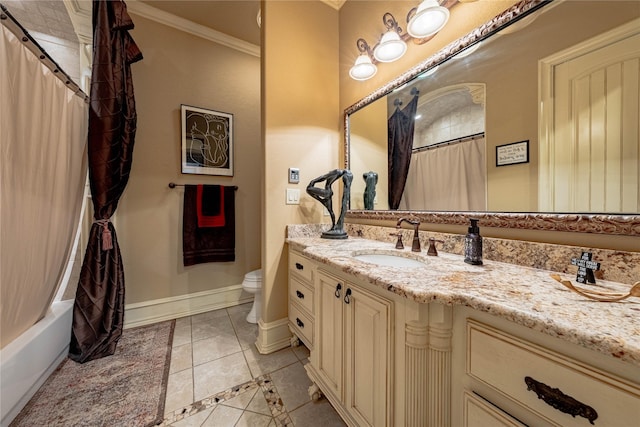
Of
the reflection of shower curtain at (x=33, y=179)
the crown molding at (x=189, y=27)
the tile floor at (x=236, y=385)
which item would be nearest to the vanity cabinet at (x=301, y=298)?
the tile floor at (x=236, y=385)

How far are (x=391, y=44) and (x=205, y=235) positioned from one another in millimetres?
2077

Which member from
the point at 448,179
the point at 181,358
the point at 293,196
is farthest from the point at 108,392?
the point at 448,179

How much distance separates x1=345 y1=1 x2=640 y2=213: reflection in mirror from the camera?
2.20 ft

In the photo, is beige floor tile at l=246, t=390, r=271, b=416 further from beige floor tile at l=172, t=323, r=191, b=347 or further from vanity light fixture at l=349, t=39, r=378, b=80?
vanity light fixture at l=349, t=39, r=378, b=80

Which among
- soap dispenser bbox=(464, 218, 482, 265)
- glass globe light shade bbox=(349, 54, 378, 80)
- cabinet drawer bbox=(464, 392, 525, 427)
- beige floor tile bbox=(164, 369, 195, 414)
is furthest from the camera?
glass globe light shade bbox=(349, 54, 378, 80)

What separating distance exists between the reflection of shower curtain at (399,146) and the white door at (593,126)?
0.59 metres

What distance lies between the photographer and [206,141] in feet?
7.05

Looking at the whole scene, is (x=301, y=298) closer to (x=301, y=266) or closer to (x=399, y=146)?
(x=301, y=266)

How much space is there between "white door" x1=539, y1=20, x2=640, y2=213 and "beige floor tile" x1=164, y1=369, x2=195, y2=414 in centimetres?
182

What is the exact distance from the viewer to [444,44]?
1.13m

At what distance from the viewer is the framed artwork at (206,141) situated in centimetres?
207

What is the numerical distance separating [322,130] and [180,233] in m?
1.58

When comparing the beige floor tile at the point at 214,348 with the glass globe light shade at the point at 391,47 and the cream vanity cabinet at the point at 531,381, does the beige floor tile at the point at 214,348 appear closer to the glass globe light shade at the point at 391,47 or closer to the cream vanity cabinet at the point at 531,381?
the cream vanity cabinet at the point at 531,381

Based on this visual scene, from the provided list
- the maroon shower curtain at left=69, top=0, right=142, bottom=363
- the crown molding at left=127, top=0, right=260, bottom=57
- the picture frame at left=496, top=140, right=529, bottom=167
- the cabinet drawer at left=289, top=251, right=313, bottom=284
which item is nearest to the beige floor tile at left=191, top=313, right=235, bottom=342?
the maroon shower curtain at left=69, top=0, right=142, bottom=363
